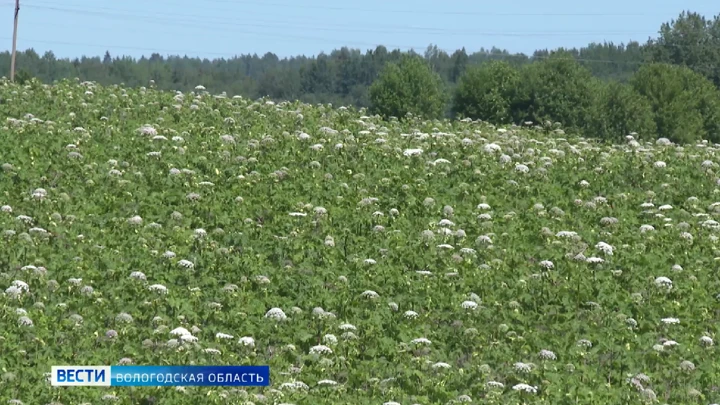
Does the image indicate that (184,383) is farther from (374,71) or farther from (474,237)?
(374,71)

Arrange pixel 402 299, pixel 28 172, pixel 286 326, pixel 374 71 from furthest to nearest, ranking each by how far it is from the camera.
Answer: pixel 374 71 → pixel 28 172 → pixel 402 299 → pixel 286 326

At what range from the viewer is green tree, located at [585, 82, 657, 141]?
61.7 m

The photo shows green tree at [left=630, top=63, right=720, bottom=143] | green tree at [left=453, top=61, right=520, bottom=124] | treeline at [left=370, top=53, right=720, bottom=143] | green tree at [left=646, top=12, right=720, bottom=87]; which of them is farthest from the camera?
green tree at [left=646, top=12, right=720, bottom=87]

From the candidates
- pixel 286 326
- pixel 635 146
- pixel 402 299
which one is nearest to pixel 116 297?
pixel 286 326

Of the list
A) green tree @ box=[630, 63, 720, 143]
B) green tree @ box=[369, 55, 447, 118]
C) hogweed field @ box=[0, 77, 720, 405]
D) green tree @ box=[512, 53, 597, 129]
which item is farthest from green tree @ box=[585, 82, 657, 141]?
hogweed field @ box=[0, 77, 720, 405]

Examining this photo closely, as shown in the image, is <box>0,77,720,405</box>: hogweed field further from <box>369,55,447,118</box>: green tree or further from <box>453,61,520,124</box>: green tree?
<box>369,55,447,118</box>: green tree

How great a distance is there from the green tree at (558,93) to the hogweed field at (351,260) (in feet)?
126

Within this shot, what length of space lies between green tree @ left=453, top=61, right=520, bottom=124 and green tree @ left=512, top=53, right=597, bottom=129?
2.82 feet

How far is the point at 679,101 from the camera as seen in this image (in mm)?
67188

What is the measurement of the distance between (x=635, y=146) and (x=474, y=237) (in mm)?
7047

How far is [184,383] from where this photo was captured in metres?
12.2

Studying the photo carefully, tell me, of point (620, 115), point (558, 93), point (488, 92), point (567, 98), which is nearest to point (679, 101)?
point (620, 115)

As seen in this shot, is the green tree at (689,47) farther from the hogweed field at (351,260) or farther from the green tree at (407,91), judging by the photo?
the hogweed field at (351,260)

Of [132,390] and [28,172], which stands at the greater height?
[28,172]
